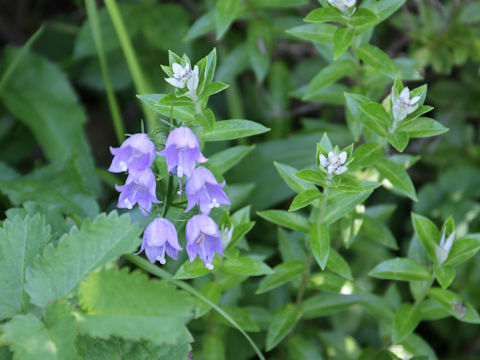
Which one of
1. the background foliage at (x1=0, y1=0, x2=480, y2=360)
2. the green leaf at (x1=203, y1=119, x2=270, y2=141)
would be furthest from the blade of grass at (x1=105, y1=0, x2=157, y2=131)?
the green leaf at (x1=203, y1=119, x2=270, y2=141)

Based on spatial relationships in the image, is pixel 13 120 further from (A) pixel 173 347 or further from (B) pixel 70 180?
(A) pixel 173 347

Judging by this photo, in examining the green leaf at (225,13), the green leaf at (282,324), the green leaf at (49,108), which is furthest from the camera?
the green leaf at (49,108)

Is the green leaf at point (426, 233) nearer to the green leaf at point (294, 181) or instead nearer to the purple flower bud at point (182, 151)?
the green leaf at point (294, 181)

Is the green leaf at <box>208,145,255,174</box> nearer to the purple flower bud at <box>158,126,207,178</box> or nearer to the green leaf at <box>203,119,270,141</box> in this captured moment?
the green leaf at <box>203,119,270,141</box>

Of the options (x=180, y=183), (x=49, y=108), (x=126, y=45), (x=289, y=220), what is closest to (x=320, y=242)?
(x=289, y=220)

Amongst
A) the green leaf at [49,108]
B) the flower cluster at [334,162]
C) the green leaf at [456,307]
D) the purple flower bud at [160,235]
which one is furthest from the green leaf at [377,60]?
the green leaf at [49,108]

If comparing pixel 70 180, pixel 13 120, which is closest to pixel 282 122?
pixel 70 180
